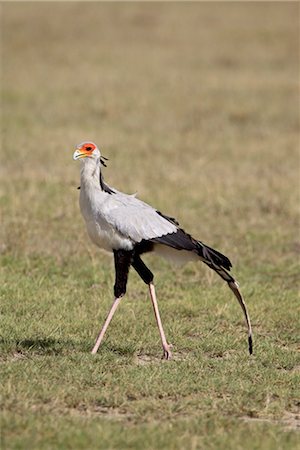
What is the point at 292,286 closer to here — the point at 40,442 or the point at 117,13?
the point at 40,442

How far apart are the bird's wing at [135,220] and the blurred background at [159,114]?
3322 mm

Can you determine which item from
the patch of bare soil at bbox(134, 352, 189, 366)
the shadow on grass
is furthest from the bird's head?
the patch of bare soil at bbox(134, 352, 189, 366)

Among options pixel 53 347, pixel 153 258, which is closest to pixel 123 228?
pixel 53 347

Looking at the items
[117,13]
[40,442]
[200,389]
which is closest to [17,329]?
[200,389]

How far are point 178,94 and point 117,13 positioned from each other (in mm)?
13005

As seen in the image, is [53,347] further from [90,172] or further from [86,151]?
[86,151]

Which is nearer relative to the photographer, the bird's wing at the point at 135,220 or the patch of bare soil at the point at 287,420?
the patch of bare soil at the point at 287,420

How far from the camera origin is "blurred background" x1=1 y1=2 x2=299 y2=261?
38.9 feet

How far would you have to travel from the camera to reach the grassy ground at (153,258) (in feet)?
18.0

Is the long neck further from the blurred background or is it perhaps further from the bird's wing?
the blurred background

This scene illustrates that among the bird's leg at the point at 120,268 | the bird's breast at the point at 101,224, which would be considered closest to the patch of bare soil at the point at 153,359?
the bird's leg at the point at 120,268

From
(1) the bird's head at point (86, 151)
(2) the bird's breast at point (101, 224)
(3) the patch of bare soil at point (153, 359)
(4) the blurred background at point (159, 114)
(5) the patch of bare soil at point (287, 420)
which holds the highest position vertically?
(4) the blurred background at point (159, 114)

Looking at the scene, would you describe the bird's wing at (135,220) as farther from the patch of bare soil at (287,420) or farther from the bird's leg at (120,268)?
the patch of bare soil at (287,420)

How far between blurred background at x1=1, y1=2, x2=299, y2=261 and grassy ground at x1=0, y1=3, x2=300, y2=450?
6 cm
